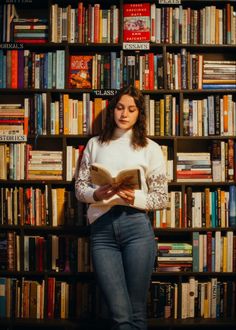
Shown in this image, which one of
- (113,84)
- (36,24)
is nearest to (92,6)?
(36,24)

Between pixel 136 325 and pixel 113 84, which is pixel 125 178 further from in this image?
pixel 113 84

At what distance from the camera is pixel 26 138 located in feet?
7.62

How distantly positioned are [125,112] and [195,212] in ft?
2.82

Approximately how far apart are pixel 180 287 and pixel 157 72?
146 centimetres

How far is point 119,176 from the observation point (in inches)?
64.0

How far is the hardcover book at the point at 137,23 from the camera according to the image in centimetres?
235

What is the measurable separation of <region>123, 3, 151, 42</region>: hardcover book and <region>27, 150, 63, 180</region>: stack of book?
37.8 inches

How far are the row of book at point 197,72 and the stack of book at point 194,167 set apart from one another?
473 millimetres

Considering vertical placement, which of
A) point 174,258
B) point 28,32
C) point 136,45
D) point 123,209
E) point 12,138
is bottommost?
point 174,258

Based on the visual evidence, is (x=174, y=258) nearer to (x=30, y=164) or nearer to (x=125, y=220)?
(x=125, y=220)

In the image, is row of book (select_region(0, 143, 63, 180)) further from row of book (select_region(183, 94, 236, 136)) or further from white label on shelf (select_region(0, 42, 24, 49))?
row of book (select_region(183, 94, 236, 136))

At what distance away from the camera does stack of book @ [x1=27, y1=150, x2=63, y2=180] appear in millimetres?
2344

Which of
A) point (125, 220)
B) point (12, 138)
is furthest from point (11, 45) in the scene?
point (125, 220)

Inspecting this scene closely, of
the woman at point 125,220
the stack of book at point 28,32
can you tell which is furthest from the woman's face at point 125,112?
the stack of book at point 28,32
